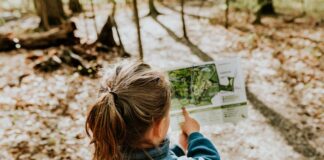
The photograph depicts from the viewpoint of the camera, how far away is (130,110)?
138 centimetres

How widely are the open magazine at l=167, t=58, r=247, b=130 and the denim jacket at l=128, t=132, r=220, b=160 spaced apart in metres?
0.28

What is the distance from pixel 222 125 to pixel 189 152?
2729mm

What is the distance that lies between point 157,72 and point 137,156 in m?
0.38

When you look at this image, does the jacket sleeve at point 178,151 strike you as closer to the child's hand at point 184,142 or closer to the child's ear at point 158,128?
the child's hand at point 184,142

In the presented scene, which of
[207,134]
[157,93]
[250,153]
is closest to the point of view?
[157,93]

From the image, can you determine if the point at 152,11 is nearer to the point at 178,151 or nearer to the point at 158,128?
the point at 178,151

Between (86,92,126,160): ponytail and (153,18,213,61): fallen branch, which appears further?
(153,18,213,61): fallen branch

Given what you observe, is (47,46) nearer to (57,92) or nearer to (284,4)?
(57,92)

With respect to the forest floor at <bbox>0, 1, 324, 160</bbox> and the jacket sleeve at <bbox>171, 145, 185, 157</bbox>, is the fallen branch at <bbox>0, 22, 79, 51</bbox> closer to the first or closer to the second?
the forest floor at <bbox>0, 1, 324, 160</bbox>

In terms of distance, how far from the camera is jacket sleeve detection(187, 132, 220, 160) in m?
1.65

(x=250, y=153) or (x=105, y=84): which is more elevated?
(x=105, y=84)

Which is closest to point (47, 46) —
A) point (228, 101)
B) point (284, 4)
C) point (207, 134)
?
point (207, 134)

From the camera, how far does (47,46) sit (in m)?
7.02

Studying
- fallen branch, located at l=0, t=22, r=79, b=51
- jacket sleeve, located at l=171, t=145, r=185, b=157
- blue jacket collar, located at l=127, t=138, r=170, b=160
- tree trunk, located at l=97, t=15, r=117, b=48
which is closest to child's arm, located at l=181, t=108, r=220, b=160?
jacket sleeve, located at l=171, t=145, r=185, b=157
